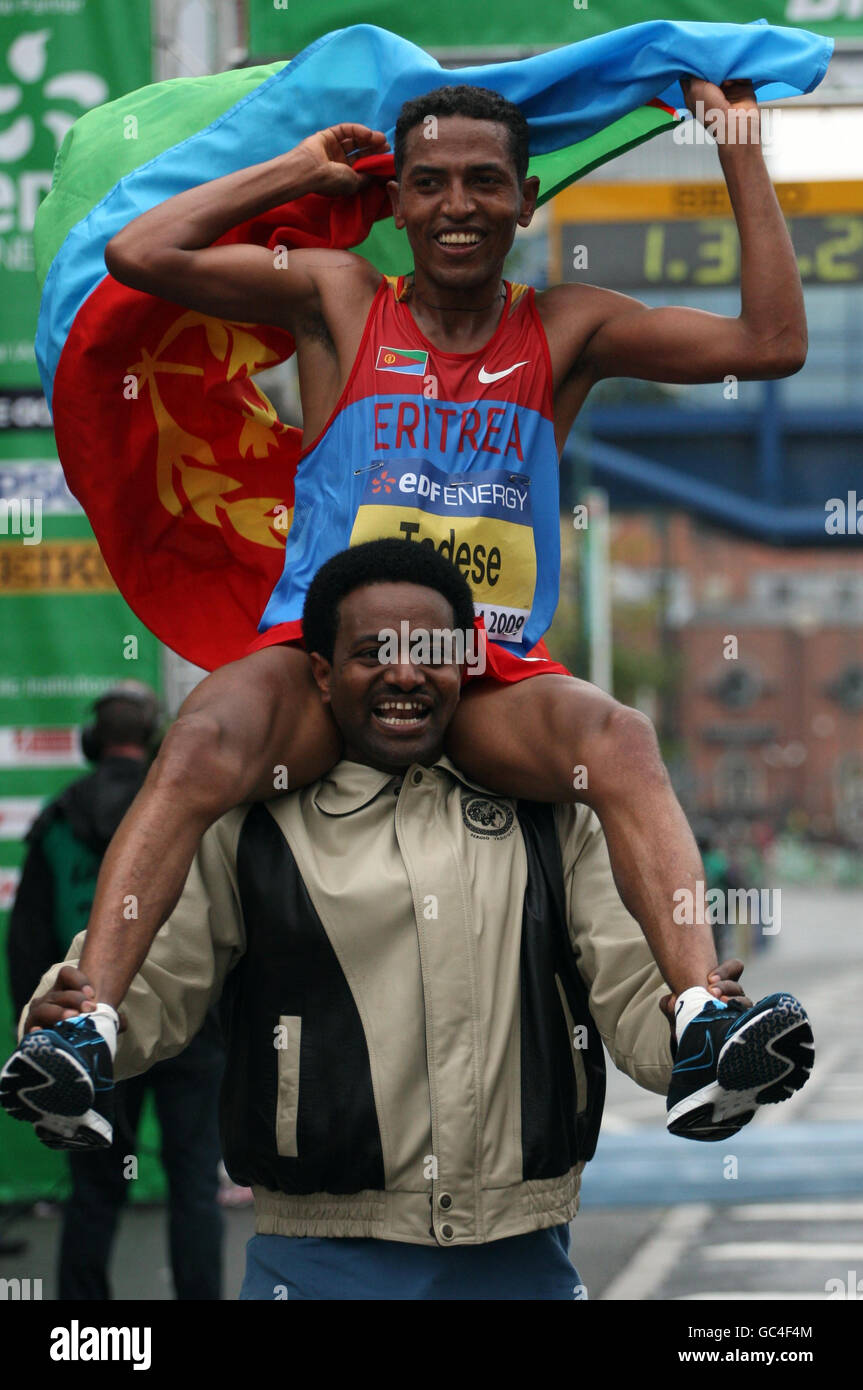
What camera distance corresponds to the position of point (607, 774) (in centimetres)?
306

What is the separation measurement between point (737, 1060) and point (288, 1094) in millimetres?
749

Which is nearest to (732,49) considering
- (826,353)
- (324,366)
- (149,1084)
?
(324,366)

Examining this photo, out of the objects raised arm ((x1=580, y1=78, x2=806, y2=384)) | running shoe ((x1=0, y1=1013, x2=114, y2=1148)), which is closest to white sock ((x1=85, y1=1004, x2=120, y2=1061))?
running shoe ((x1=0, y1=1013, x2=114, y2=1148))

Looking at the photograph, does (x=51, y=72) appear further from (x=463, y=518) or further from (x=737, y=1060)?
(x=737, y=1060)

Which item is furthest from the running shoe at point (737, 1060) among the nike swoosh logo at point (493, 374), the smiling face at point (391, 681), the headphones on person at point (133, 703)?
the headphones on person at point (133, 703)

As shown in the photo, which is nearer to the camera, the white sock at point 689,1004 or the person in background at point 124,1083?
the white sock at point 689,1004

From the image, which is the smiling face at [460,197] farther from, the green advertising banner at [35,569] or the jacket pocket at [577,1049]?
the green advertising banner at [35,569]

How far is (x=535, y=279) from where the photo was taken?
645 inches

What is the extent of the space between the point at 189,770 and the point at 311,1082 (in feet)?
1.78

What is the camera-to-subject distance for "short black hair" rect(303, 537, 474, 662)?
10.3 feet

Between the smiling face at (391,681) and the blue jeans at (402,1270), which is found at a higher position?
the smiling face at (391,681)

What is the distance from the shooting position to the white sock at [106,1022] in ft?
9.14

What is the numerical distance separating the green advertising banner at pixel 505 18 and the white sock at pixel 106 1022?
14.6 ft

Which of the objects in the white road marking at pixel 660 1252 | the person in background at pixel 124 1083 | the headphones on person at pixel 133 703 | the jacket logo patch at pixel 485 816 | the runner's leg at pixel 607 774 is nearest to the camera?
the runner's leg at pixel 607 774
